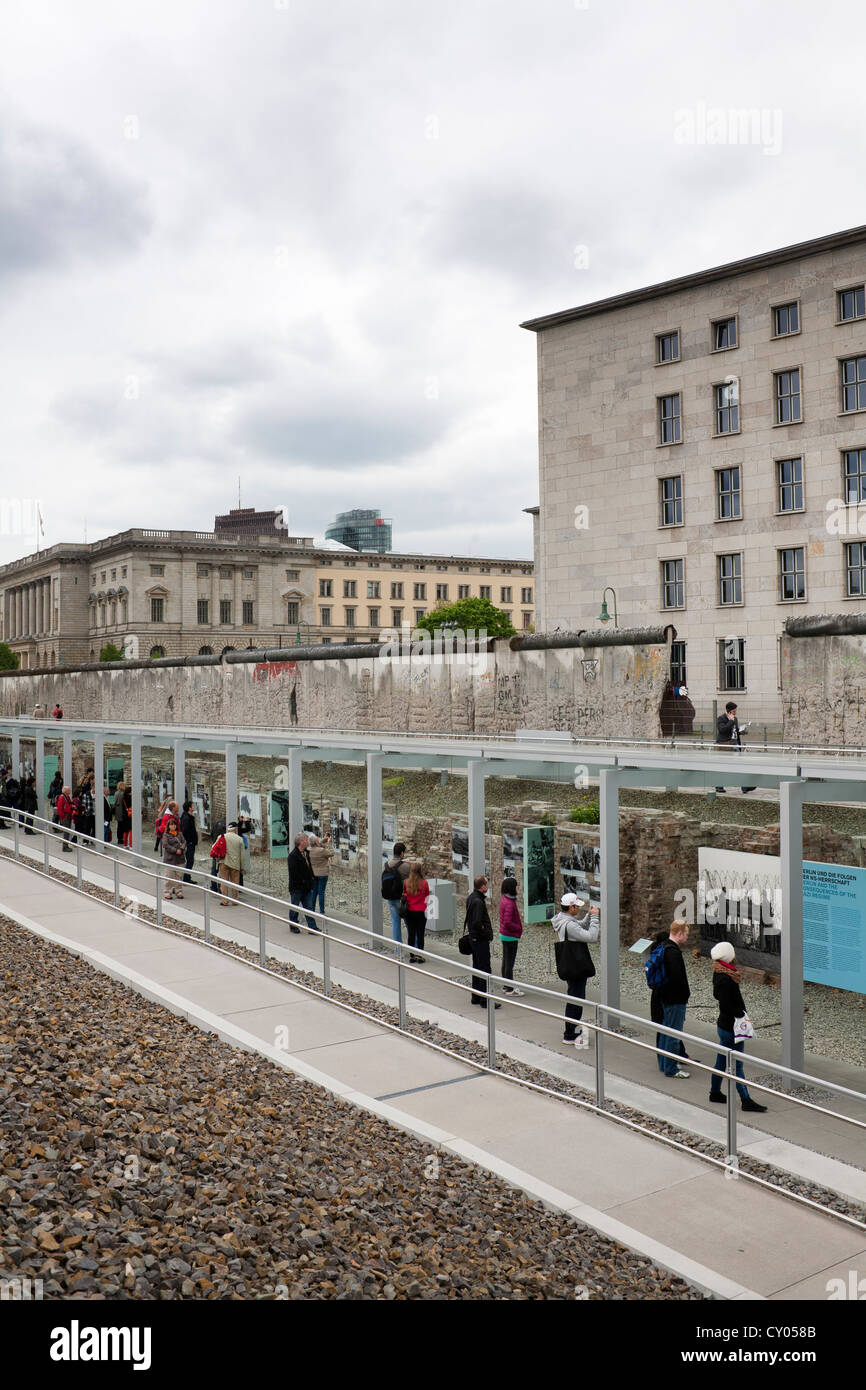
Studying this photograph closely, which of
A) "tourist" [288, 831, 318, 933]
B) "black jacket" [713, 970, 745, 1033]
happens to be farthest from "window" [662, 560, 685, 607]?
"black jacket" [713, 970, 745, 1033]

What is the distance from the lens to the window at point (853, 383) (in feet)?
109

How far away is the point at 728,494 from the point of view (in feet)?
120

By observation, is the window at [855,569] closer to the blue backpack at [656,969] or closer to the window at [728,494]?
the window at [728,494]

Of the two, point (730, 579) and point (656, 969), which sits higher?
point (730, 579)

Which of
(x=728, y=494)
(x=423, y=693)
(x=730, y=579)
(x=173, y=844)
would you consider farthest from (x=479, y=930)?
(x=728, y=494)

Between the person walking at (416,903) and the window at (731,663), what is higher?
the window at (731,663)

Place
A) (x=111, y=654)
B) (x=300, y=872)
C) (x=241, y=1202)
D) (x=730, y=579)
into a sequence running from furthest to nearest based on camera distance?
(x=111, y=654) < (x=730, y=579) < (x=300, y=872) < (x=241, y=1202)

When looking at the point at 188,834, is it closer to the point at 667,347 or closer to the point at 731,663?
the point at 731,663

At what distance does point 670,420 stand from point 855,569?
8.61m

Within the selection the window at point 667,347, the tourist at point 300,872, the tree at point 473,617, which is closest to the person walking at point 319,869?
the tourist at point 300,872

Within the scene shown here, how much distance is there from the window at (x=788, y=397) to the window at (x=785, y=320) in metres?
1.18

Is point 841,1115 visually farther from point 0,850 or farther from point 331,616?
point 331,616

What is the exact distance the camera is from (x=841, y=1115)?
6773mm

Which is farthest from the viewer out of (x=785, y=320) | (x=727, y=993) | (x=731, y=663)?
(x=731, y=663)
